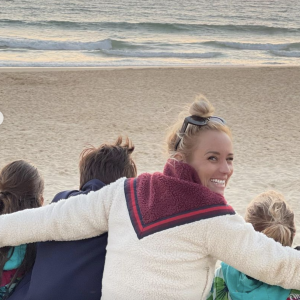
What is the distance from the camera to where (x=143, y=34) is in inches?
1119

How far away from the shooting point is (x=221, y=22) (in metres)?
35.8

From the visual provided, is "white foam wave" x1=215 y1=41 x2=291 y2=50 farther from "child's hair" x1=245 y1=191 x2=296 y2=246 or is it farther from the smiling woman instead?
the smiling woman

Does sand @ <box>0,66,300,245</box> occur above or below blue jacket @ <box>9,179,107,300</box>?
below

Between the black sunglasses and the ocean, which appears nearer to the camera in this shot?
the black sunglasses

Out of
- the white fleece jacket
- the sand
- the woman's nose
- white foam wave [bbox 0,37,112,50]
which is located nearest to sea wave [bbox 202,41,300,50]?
white foam wave [bbox 0,37,112,50]

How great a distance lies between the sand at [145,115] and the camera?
6844 mm

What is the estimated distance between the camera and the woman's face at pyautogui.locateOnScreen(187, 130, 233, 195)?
2.20m

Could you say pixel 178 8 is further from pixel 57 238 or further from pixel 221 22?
pixel 57 238

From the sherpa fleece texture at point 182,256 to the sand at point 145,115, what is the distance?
107 inches

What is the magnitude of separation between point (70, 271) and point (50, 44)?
68.3 feet

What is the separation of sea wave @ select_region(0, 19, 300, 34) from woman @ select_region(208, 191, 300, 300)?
27542 millimetres

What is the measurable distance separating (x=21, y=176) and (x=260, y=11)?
4443 centimetres

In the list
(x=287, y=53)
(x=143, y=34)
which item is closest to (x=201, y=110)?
(x=287, y=53)

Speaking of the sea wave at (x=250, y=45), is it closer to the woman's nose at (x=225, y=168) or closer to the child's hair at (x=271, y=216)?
the child's hair at (x=271, y=216)
